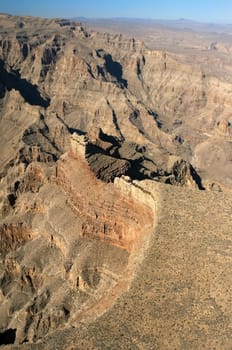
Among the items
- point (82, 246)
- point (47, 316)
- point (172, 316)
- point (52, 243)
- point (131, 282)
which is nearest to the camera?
point (172, 316)

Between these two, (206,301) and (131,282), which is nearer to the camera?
(206,301)

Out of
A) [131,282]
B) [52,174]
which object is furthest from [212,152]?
[131,282]

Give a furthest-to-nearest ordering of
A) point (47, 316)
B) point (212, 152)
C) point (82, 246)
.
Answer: point (212, 152) → point (82, 246) → point (47, 316)

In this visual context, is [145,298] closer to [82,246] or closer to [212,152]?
[82,246]

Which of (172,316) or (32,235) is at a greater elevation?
(172,316)

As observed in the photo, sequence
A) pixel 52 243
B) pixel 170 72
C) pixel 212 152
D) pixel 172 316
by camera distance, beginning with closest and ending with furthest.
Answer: pixel 172 316, pixel 52 243, pixel 212 152, pixel 170 72

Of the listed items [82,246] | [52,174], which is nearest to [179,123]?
[52,174]

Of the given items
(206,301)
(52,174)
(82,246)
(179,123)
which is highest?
(206,301)

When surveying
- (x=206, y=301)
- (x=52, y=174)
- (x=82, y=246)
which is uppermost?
(x=206, y=301)

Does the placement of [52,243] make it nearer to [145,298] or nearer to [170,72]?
[145,298]
